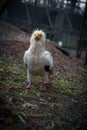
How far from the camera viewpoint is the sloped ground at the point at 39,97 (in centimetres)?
466

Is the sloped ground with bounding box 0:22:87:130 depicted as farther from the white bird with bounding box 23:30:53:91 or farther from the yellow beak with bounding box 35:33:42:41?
the yellow beak with bounding box 35:33:42:41

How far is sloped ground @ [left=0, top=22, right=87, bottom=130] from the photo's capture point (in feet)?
15.3

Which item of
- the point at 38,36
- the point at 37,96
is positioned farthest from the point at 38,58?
the point at 37,96

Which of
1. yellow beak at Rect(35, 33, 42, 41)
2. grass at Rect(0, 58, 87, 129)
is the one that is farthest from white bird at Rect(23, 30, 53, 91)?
grass at Rect(0, 58, 87, 129)

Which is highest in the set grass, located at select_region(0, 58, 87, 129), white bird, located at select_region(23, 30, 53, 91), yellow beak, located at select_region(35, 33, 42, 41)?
yellow beak, located at select_region(35, 33, 42, 41)

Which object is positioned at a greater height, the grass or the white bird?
the white bird

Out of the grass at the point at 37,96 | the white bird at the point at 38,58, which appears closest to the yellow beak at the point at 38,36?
the white bird at the point at 38,58

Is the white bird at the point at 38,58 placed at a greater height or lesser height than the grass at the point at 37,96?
greater

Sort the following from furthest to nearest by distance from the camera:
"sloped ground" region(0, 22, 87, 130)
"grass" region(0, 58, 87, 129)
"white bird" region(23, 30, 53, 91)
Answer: "white bird" region(23, 30, 53, 91)
"grass" region(0, 58, 87, 129)
"sloped ground" region(0, 22, 87, 130)

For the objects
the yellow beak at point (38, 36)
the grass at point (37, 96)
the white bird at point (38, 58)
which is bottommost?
the grass at point (37, 96)

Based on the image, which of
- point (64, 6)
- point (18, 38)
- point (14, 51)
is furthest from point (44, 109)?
point (64, 6)

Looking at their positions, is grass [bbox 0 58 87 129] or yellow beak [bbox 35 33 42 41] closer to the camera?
grass [bbox 0 58 87 129]

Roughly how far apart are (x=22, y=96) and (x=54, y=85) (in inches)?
64.3

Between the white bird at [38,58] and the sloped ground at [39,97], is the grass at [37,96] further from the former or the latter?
the white bird at [38,58]
